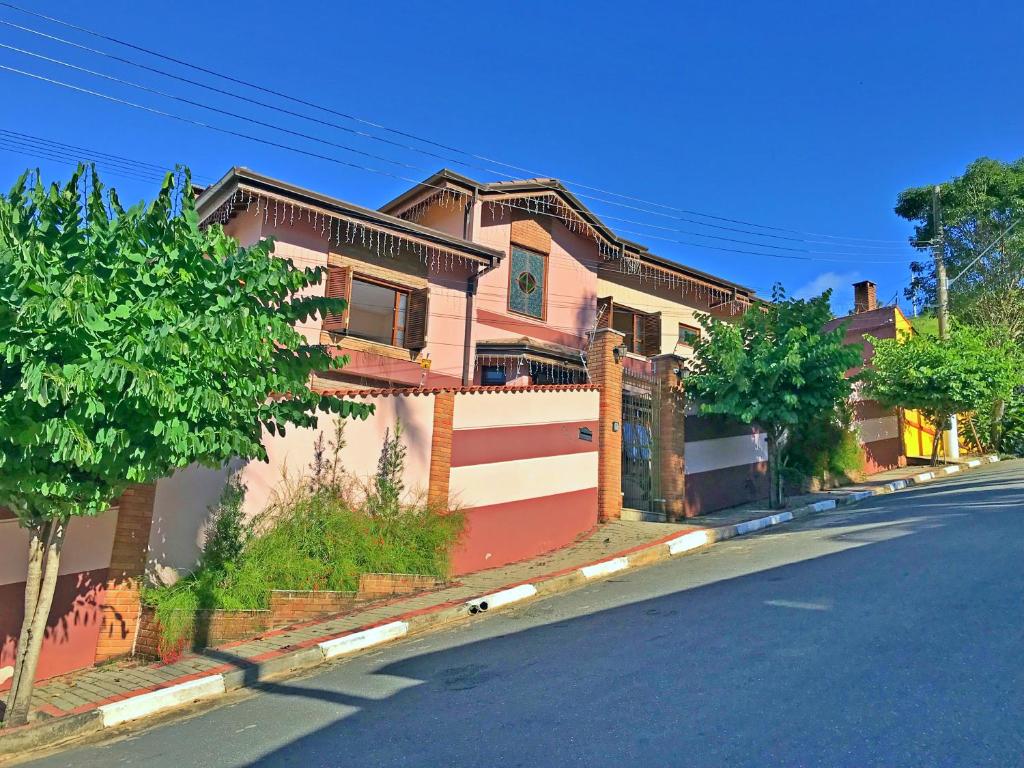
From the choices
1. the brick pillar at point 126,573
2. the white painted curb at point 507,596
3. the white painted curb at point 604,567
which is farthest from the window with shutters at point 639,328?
the brick pillar at point 126,573

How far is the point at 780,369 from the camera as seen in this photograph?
13266mm

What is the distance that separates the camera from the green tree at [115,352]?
195 inches

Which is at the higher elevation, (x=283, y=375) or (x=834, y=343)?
(x=834, y=343)

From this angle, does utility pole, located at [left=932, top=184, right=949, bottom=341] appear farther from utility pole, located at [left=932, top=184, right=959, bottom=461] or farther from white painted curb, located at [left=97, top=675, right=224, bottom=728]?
white painted curb, located at [left=97, top=675, right=224, bottom=728]

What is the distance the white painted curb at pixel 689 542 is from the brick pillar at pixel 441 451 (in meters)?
3.88

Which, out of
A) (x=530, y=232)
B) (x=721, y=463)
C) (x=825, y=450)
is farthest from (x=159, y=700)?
(x=825, y=450)

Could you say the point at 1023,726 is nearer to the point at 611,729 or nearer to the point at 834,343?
the point at 611,729

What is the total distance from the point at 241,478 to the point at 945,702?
7581 mm

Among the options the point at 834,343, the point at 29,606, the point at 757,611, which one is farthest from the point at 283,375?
the point at 834,343

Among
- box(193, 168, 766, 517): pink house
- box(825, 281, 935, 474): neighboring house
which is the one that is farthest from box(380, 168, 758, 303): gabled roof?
box(825, 281, 935, 474): neighboring house

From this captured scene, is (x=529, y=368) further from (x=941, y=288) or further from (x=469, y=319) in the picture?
(x=941, y=288)

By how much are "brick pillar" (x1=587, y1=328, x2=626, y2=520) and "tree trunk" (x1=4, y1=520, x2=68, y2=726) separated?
9.06 metres

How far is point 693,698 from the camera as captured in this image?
474cm

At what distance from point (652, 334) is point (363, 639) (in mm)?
15794
